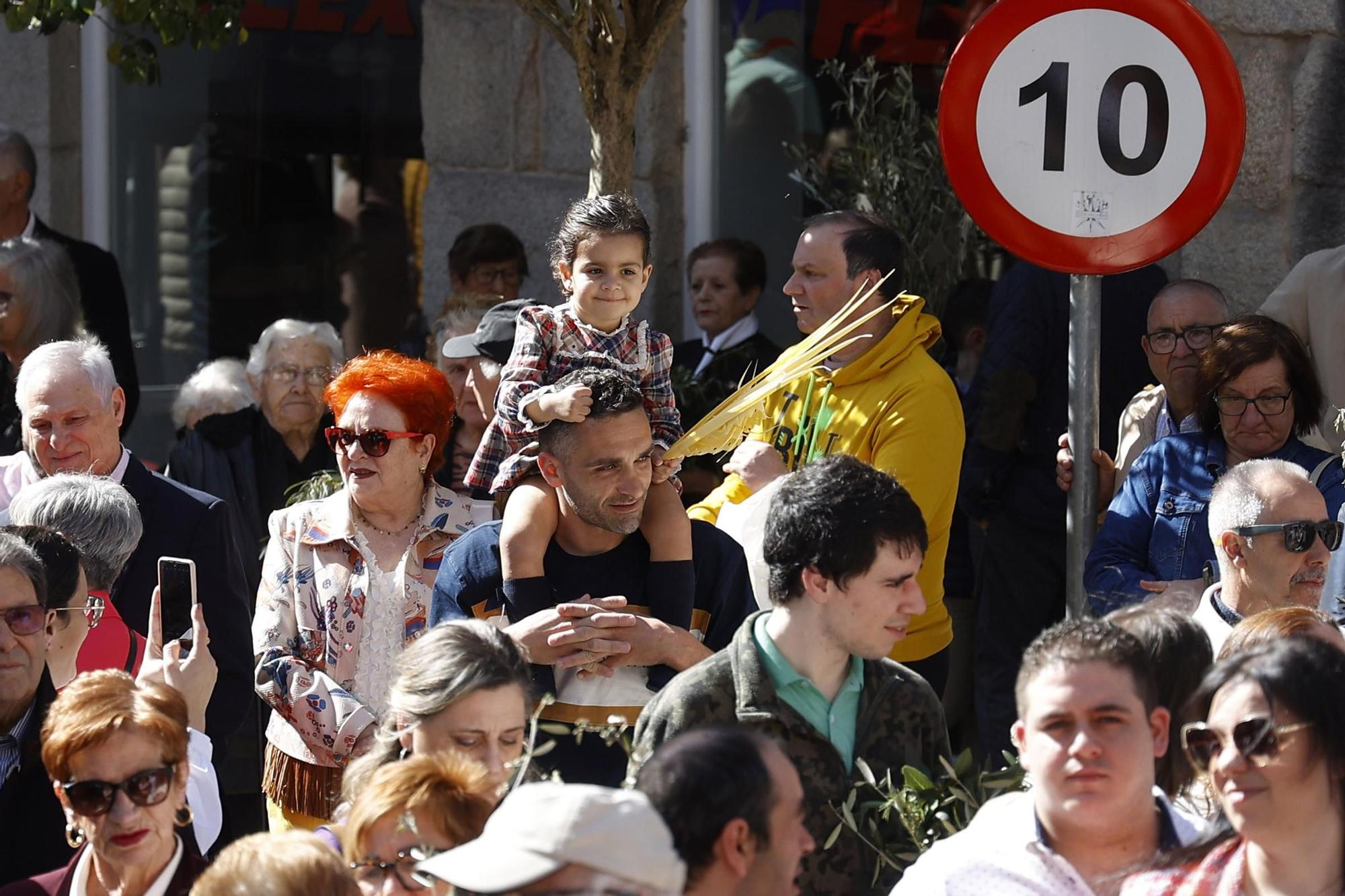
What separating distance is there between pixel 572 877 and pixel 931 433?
10.4ft

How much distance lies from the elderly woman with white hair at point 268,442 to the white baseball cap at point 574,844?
4.17 m

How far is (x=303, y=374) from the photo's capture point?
24.6 feet

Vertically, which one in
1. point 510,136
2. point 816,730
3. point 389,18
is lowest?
point 816,730

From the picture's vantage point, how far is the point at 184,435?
7.71 metres

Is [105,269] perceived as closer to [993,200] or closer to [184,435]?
[184,435]

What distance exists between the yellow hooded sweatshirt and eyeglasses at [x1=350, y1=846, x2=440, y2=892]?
2412 mm

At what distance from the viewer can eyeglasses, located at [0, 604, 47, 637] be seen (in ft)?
15.0

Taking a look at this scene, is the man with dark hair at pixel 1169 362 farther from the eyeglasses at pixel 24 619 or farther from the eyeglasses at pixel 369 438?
the eyeglasses at pixel 24 619

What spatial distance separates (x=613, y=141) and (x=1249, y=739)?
4248mm

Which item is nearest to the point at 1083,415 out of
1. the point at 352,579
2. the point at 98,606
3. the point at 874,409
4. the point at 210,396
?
the point at 874,409

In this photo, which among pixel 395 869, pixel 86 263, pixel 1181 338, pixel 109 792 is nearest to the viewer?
pixel 395 869

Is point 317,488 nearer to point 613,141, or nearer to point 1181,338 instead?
point 613,141

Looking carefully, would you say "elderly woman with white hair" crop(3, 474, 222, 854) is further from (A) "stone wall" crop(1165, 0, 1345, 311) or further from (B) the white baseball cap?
(A) "stone wall" crop(1165, 0, 1345, 311)

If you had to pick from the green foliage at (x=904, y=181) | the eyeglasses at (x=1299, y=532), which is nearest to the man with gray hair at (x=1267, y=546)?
the eyeglasses at (x=1299, y=532)
